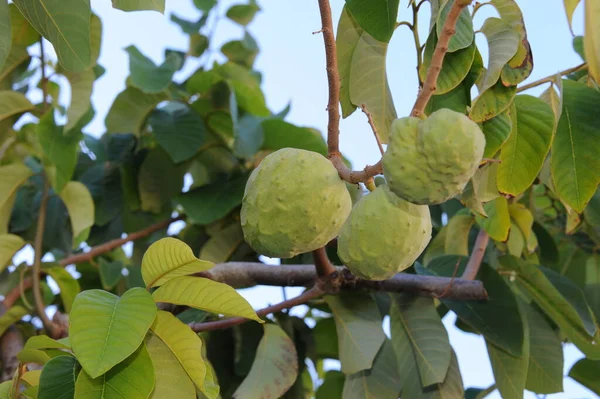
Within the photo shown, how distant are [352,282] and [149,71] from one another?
1.18 m

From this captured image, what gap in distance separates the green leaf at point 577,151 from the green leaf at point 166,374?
73 centimetres

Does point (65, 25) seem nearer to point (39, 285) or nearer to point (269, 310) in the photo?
point (269, 310)

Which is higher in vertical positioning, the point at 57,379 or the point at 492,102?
the point at 492,102

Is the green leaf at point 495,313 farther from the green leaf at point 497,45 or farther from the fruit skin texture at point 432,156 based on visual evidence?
the fruit skin texture at point 432,156

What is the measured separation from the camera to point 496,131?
46.6 inches

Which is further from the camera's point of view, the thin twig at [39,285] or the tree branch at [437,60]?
the thin twig at [39,285]

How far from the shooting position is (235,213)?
2.05 m

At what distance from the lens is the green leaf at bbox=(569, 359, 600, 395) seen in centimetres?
172

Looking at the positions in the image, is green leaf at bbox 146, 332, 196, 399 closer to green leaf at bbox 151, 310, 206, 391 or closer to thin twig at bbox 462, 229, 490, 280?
green leaf at bbox 151, 310, 206, 391

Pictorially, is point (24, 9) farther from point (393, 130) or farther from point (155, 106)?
point (155, 106)

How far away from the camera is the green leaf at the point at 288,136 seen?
1.88 m

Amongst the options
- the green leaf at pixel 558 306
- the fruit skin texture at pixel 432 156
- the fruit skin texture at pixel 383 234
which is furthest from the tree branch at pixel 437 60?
the green leaf at pixel 558 306

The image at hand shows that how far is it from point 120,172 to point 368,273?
150 centimetres

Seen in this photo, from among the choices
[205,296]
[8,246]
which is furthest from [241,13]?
[205,296]
